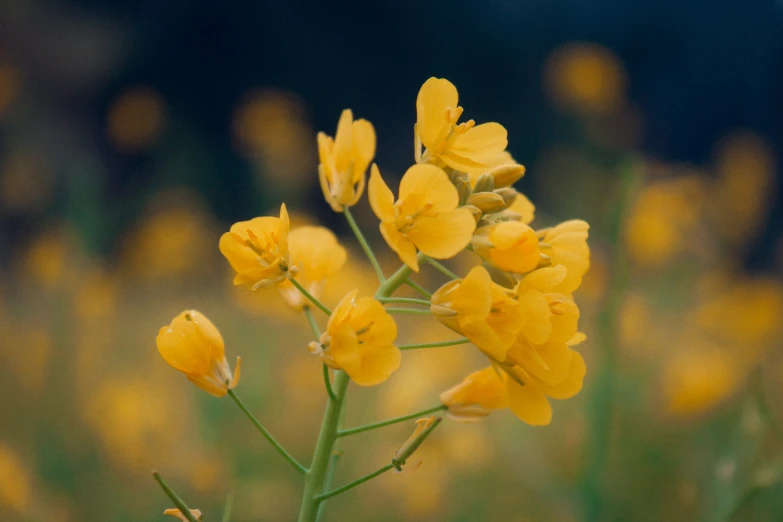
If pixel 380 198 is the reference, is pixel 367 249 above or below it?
below

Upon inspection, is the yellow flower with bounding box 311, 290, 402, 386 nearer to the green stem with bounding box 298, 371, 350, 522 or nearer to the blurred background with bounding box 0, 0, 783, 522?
the green stem with bounding box 298, 371, 350, 522

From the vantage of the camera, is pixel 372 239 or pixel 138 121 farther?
pixel 138 121

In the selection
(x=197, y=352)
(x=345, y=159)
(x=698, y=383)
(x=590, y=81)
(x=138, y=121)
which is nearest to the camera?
(x=197, y=352)

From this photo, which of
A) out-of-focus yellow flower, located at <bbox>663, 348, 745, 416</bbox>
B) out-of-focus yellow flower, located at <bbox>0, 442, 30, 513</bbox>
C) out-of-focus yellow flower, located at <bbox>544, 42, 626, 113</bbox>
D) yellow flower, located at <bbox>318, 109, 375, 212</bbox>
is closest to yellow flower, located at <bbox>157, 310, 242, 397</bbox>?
yellow flower, located at <bbox>318, 109, 375, 212</bbox>

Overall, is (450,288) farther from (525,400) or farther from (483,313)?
(525,400)

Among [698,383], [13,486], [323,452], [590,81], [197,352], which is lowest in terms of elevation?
[698,383]

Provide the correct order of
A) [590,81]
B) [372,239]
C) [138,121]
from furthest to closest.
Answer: [138,121]
[372,239]
[590,81]

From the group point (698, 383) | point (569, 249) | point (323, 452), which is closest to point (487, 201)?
point (569, 249)
